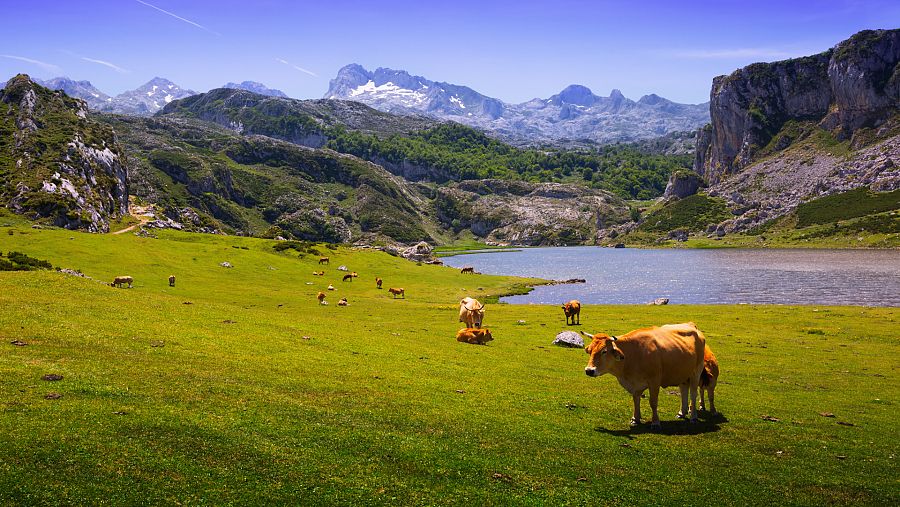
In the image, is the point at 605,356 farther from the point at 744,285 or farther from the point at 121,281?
the point at 744,285

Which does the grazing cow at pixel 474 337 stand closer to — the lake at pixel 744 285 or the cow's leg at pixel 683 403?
the cow's leg at pixel 683 403

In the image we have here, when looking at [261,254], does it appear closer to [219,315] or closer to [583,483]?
[219,315]

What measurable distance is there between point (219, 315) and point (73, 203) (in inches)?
4749

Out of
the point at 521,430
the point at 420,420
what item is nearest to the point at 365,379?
the point at 420,420

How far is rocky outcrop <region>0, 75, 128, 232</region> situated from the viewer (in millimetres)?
119062

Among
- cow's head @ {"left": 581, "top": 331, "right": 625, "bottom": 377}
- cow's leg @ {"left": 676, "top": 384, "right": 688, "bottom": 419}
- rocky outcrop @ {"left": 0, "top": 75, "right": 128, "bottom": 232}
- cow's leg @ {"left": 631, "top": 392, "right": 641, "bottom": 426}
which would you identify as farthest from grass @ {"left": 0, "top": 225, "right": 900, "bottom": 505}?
rocky outcrop @ {"left": 0, "top": 75, "right": 128, "bottom": 232}

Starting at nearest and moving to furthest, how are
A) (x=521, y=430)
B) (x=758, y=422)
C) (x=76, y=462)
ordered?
1. (x=76, y=462)
2. (x=521, y=430)
3. (x=758, y=422)

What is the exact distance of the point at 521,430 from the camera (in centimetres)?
1739

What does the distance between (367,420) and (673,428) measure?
10.4m

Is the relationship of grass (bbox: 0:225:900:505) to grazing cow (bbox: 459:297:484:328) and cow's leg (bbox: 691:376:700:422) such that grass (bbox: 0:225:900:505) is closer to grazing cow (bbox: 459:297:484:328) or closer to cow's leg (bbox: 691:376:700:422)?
cow's leg (bbox: 691:376:700:422)

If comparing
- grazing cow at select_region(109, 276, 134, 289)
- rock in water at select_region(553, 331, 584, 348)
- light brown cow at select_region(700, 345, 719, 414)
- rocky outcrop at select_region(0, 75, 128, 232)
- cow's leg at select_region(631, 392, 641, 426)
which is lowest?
rock in water at select_region(553, 331, 584, 348)

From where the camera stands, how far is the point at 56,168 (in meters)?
146

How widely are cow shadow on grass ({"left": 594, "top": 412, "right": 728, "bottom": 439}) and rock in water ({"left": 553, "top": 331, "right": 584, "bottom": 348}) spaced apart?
60.9 feet

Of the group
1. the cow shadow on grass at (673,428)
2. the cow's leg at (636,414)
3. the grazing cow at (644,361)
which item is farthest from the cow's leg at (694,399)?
the cow's leg at (636,414)
